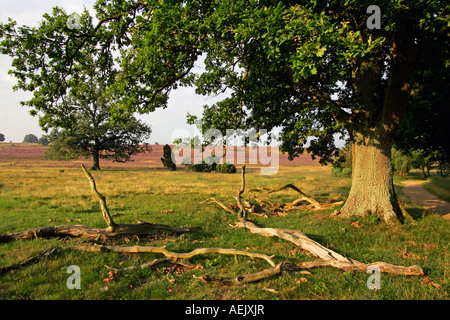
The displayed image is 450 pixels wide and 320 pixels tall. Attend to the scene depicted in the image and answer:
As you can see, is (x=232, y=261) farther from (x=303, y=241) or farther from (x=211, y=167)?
(x=211, y=167)

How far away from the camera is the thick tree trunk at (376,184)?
9.15 metres

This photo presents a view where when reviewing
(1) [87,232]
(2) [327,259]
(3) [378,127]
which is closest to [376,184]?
(3) [378,127]

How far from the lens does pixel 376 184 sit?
9.25 metres

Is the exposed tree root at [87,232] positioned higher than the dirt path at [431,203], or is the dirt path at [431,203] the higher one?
the exposed tree root at [87,232]

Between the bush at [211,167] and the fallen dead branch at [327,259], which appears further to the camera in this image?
the bush at [211,167]

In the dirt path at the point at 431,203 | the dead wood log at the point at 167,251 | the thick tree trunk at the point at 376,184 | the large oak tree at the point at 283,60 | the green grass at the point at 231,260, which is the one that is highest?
the large oak tree at the point at 283,60

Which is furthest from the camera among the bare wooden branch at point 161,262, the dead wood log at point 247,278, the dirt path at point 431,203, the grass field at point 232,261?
the dirt path at point 431,203

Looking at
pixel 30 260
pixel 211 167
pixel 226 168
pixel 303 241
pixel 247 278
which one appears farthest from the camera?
→ pixel 211 167

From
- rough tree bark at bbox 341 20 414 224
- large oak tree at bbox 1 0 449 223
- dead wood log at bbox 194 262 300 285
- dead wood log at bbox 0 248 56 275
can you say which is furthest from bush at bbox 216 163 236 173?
dead wood log at bbox 194 262 300 285

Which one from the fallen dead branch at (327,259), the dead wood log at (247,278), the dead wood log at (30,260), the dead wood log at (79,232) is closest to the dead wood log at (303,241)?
the fallen dead branch at (327,259)

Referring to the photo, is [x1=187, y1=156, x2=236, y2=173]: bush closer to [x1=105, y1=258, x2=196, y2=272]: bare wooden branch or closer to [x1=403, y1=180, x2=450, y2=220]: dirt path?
[x1=403, y1=180, x2=450, y2=220]: dirt path

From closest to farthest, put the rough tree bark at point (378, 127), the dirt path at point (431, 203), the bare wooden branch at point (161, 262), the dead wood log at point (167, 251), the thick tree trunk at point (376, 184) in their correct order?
the bare wooden branch at point (161, 262)
the dead wood log at point (167, 251)
the rough tree bark at point (378, 127)
the thick tree trunk at point (376, 184)
the dirt path at point (431, 203)

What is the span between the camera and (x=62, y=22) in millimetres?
9492

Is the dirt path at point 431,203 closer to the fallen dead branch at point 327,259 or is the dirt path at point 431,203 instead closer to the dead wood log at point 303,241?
the fallen dead branch at point 327,259
